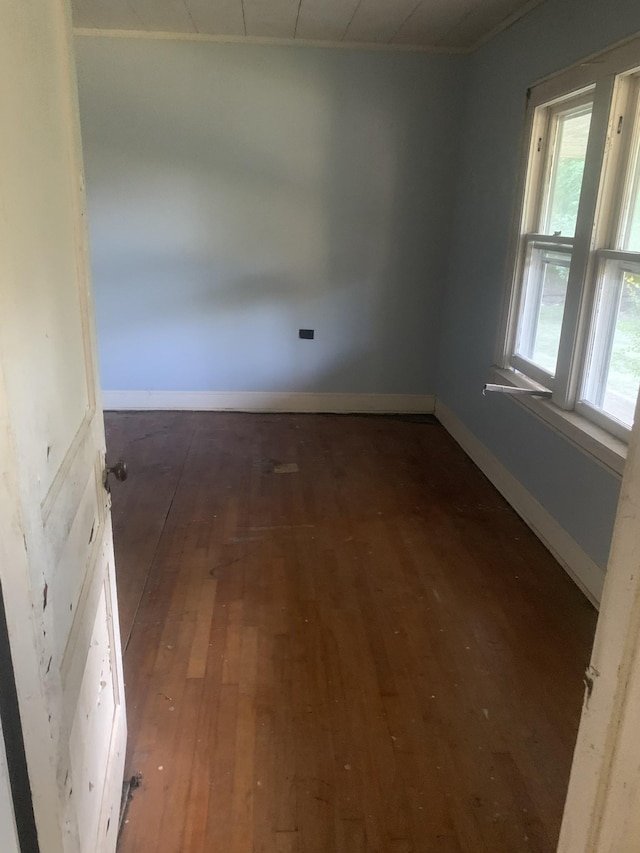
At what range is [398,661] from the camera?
214cm

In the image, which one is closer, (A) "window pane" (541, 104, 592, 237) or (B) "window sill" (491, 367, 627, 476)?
(B) "window sill" (491, 367, 627, 476)

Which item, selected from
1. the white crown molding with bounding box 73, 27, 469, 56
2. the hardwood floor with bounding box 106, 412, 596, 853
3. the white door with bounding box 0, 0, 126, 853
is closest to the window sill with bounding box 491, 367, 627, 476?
the hardwood floor with bounding box 106, 412, 596, 853

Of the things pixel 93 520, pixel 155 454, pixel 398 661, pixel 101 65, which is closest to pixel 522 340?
pixel 398 661

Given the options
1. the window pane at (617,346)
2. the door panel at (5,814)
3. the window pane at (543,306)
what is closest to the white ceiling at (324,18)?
the window pane at (543,306)

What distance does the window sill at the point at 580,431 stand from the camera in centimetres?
239

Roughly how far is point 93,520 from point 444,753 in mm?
1177

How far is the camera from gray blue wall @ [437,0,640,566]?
8.25ft

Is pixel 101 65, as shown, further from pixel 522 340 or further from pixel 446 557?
pixel 446 557

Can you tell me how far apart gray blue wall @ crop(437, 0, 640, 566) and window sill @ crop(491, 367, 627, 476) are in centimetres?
4

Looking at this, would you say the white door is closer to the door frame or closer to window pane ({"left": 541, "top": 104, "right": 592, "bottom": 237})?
the door frame

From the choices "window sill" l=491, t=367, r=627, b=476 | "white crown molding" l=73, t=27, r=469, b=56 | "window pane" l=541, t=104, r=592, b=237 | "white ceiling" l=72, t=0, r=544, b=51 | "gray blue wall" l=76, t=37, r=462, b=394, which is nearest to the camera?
"window sill" l=491, t=367, r=627, b=476

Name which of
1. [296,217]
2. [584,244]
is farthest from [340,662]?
[296,217]

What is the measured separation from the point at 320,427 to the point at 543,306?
176 cm

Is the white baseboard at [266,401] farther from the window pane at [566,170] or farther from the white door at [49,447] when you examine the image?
the white door at [49,447]
